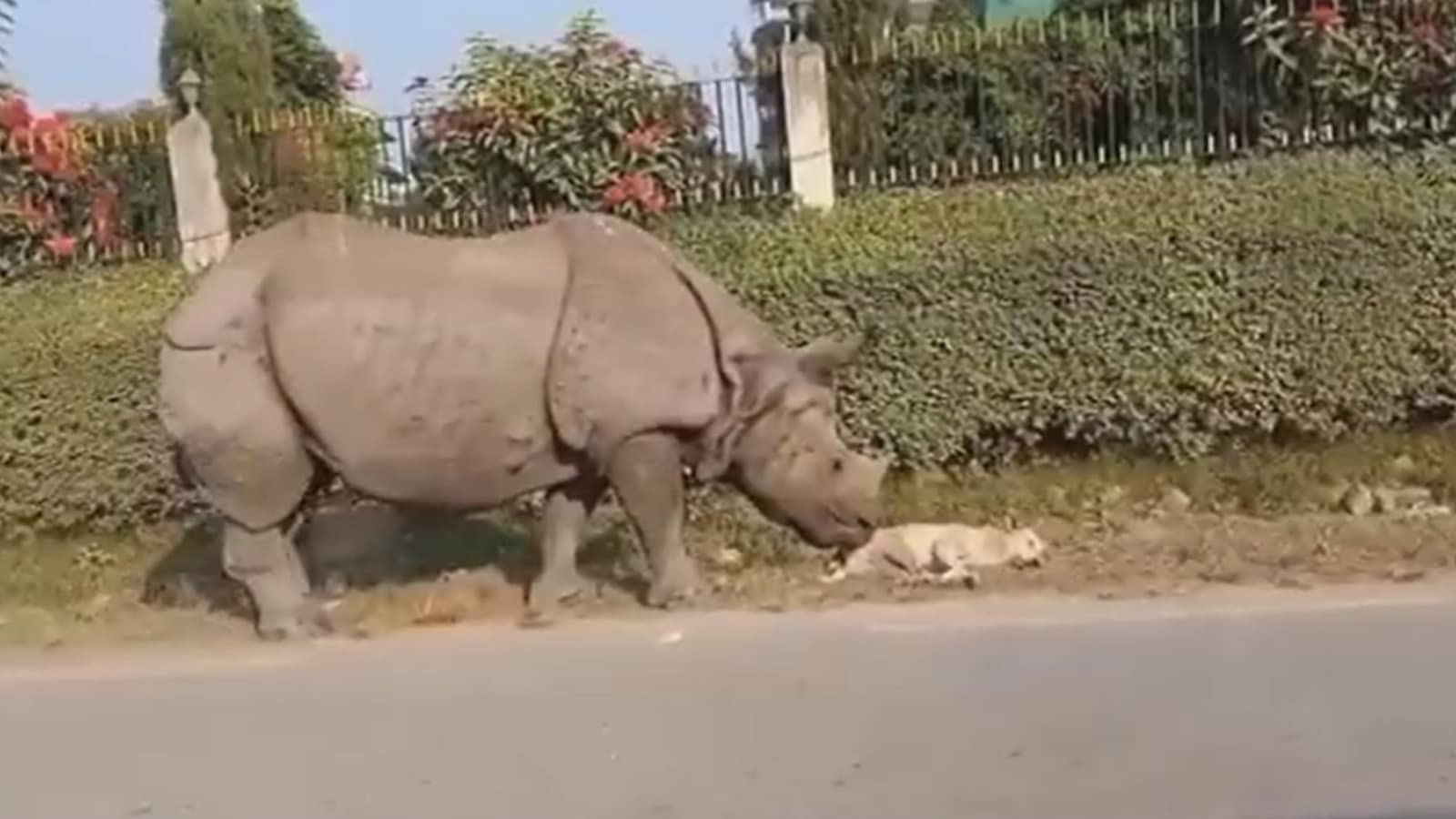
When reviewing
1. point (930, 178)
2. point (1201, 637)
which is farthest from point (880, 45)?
point (1201, 637)

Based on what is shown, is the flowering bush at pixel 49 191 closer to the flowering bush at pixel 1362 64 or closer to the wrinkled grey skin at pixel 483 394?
the wrinkled grey skin at pixel 483 394

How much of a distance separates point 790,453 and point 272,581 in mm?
2018

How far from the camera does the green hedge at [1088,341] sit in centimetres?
973

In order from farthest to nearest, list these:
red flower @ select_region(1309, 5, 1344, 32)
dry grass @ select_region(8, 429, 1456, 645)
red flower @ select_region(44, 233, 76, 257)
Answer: red flower @ select_region(44, 233, 76, 257) < red flower @ select_region(1309, 5, 1344, 32) < dry grass @ select_region(8, 429, 1456, 645)

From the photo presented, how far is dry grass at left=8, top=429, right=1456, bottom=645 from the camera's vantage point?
327 inches

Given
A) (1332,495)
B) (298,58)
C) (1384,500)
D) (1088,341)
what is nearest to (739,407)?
(1088,341)

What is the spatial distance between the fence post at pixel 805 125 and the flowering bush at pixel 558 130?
1.90 ft

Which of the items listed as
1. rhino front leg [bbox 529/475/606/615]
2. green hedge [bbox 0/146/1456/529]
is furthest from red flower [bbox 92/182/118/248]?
rhino front leg [bbox 529/475/606/615]

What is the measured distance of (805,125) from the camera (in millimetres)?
12258

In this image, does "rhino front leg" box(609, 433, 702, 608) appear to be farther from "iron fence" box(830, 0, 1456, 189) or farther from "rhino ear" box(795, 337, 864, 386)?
"iron fence" box(830, 0, 1456, 189)

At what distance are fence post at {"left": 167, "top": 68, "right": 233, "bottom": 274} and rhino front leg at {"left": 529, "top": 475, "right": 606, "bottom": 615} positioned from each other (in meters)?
5.34

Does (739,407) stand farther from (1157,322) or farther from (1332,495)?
(1332,495)

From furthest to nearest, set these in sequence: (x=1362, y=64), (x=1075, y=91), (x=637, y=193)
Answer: (x=1075, y=91)
(x=637, y=193)
(x=1362, y=64)

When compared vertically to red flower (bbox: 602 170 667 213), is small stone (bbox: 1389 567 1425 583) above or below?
Result: below
